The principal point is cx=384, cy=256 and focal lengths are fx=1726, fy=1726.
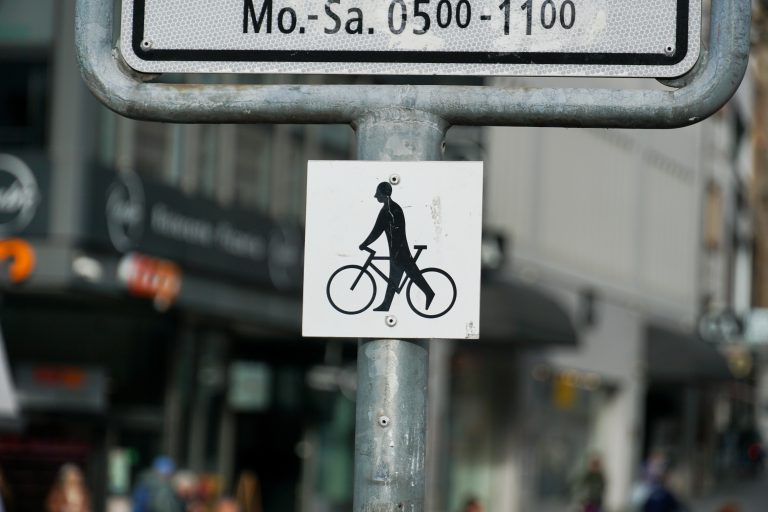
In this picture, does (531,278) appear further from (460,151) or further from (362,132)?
(362,132)

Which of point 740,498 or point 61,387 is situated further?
point 740,498

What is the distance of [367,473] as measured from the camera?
2.78 metres

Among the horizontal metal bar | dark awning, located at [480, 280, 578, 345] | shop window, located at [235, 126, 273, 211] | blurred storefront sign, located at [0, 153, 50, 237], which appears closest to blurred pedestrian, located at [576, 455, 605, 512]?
dark awning, located at [480, 280, 578, 345]

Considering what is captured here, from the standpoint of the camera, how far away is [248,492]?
25.2 m

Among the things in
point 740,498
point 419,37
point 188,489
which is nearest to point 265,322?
point 188,489

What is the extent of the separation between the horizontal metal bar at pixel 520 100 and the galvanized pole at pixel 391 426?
41cm

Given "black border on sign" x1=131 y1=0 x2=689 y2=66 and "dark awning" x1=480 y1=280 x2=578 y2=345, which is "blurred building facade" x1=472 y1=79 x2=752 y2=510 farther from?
"black border on sign" x1=131 y1=0 x2=689 y2=66

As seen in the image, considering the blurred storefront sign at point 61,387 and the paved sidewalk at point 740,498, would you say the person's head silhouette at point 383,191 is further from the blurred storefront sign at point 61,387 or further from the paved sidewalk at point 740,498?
the paved sidewalk at point 740,498

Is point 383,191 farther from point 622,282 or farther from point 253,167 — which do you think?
point 622,282

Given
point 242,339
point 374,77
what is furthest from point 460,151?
point 374,77

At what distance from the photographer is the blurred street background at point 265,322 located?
19484 millimetres

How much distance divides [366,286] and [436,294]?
0.39ft

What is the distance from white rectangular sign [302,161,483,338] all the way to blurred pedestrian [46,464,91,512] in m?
17.5

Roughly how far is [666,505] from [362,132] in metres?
17.5
